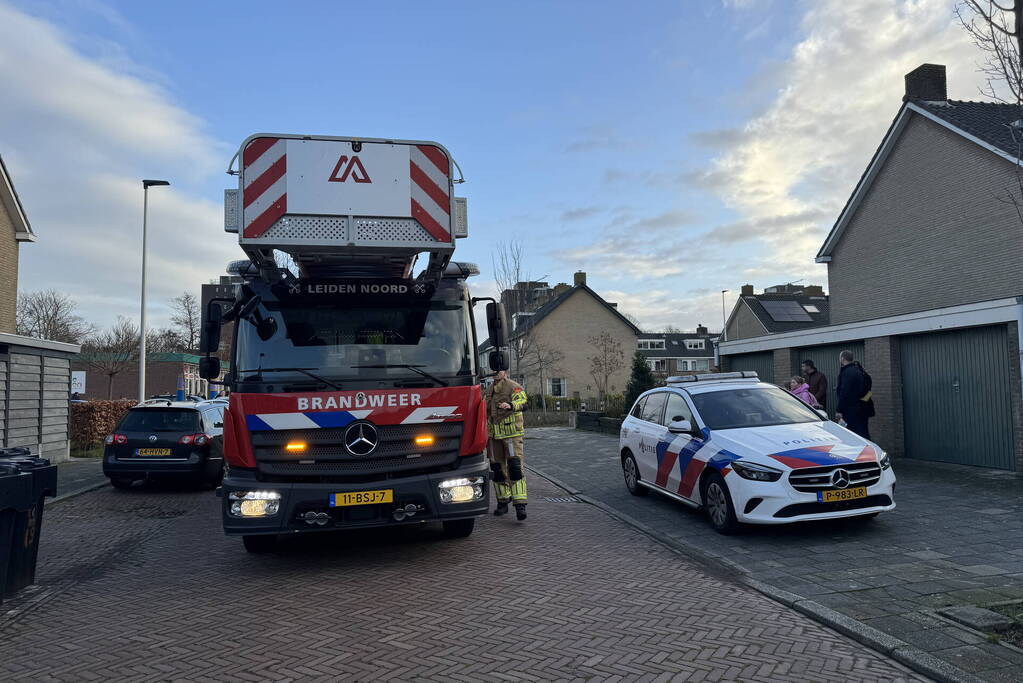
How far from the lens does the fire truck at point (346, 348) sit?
5898mm

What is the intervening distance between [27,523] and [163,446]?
5739 mm

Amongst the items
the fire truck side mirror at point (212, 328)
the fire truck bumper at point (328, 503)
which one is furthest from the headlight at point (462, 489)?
the fire truck side mirror at point (212, 328)

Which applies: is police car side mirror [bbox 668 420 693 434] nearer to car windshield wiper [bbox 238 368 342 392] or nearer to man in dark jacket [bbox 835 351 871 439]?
car windshield wiper [bbox 238 368 342 392]

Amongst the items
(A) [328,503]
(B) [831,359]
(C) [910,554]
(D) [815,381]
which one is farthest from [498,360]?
(B) [831,359]

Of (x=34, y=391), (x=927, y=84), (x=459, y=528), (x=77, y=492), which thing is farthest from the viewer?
(x=927, y=84)

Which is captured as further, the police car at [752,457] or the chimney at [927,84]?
the chimney at [927,84]

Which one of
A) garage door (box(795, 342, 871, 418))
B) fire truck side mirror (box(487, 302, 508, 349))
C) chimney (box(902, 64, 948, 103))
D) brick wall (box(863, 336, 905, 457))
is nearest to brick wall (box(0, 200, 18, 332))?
fire truck side mirror (box(487, 302, 508, 349))

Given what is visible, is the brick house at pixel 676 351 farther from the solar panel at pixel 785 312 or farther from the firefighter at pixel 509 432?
the firefighter at pixel 509 432

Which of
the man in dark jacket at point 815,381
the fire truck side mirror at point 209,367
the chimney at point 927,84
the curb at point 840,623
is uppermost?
the chimney at point 927,84

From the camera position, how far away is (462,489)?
618 cm

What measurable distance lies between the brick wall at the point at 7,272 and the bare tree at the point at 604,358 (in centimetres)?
2998

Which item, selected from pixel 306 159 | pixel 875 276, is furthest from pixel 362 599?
pixel 875 276

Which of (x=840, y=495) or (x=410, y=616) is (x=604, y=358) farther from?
(x=410, y=616)

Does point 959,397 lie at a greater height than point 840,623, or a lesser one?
greater
